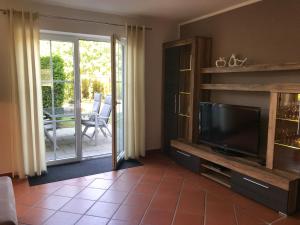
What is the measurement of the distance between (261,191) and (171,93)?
2.21 metres

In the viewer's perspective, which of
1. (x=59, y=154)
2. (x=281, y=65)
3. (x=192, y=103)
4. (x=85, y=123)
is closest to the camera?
(x=281, y=65)

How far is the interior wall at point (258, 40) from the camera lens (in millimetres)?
2828

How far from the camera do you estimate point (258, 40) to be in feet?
10.5

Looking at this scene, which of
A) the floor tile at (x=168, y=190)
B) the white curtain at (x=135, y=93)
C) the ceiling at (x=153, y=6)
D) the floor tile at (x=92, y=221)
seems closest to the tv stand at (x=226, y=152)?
the floor tile at (x=168, y=190)

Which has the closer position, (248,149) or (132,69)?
(248,149)

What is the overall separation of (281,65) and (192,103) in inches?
56.0

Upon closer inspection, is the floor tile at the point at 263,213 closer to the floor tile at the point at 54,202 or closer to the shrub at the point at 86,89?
the floor tile at the point at 54,202

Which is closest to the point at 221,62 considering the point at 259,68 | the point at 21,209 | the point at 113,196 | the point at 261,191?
the point at 259,68

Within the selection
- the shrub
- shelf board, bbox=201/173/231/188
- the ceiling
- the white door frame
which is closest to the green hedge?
the white door frame

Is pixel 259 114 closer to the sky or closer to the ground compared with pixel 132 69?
closer to the ground

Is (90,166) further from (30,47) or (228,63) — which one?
(228,63)

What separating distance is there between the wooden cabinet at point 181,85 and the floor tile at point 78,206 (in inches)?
72.8

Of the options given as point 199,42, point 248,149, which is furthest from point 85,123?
point 248,149

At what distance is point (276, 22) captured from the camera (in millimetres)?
2973
